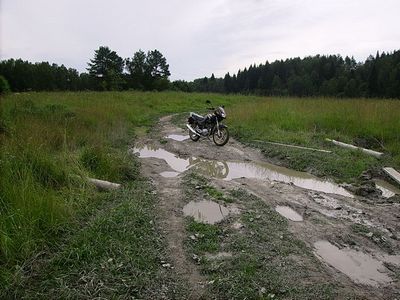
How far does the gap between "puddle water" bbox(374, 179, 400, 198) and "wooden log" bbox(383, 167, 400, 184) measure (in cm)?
16

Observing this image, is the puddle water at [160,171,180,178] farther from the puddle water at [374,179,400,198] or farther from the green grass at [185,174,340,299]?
the puddle water at [374,179,400,198]

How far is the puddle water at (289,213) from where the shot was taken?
4387 mm

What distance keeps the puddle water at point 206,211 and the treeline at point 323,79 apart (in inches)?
663

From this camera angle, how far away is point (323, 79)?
50.2 meters

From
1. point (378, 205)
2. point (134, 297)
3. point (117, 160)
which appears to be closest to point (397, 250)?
point (378, 205)

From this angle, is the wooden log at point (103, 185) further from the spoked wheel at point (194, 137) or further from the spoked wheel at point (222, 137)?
the spoked wheel at point (194, 137)

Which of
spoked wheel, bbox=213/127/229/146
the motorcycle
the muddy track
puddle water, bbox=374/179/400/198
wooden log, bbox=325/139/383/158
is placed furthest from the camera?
the motorcycle

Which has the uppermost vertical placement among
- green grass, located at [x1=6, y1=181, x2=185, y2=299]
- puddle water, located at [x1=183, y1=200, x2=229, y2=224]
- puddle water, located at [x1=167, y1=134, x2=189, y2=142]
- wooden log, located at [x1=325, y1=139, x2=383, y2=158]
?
green grass, located at [x1=6, y1=181, x2=185, y2=299]

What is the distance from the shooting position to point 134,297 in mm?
2656

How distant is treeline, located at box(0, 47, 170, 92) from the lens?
44.3 m

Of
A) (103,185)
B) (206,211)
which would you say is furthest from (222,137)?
(206,211)

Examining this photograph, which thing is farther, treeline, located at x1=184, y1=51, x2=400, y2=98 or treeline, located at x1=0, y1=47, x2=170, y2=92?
treeline, located at x1=0, y1=47, x2=170, y2=92

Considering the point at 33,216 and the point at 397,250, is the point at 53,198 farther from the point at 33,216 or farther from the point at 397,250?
the point at 397,250

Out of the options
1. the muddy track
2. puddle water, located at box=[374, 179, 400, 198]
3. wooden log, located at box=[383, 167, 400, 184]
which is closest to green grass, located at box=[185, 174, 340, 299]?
the muddy track
